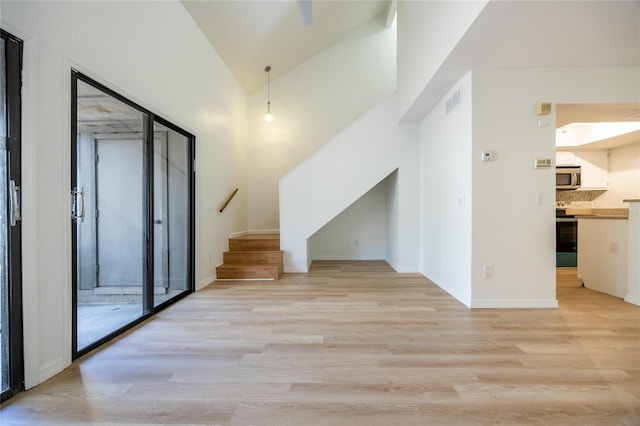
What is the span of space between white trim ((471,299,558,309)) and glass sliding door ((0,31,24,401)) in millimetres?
3921

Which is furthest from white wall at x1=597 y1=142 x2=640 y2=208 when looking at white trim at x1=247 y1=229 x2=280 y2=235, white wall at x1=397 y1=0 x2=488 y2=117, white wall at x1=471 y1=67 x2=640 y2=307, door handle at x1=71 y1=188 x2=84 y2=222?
door handle at x1=71 y1=188 x2=84 y2=222

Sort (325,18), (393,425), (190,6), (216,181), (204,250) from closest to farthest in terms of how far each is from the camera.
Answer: (393,425), (190,6), (204,250), (216,181), (325,18)

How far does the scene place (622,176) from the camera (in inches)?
235

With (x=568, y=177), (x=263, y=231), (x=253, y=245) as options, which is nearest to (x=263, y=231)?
(x=263, y=231)

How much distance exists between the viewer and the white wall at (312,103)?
678 centimetres

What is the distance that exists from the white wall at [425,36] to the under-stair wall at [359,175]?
503mm

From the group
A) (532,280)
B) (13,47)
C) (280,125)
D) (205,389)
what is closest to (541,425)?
(205,389)

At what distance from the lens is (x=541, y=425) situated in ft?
4.96

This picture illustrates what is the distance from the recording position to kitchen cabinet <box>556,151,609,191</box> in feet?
20.4

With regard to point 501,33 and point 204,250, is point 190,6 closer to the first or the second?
point 204,250

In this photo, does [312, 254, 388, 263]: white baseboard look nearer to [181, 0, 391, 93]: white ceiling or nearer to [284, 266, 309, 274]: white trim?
[284, 266, 309, 274]: white trim

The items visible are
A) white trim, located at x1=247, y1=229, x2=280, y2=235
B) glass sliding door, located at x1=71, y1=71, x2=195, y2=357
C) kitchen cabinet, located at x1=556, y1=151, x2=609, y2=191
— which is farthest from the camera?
white trim, located at x1=247, y1=229, x2=280, y2=235

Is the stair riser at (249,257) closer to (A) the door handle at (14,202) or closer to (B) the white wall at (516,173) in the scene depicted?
(B) the white wall at (516,173)

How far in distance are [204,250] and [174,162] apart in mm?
1359
